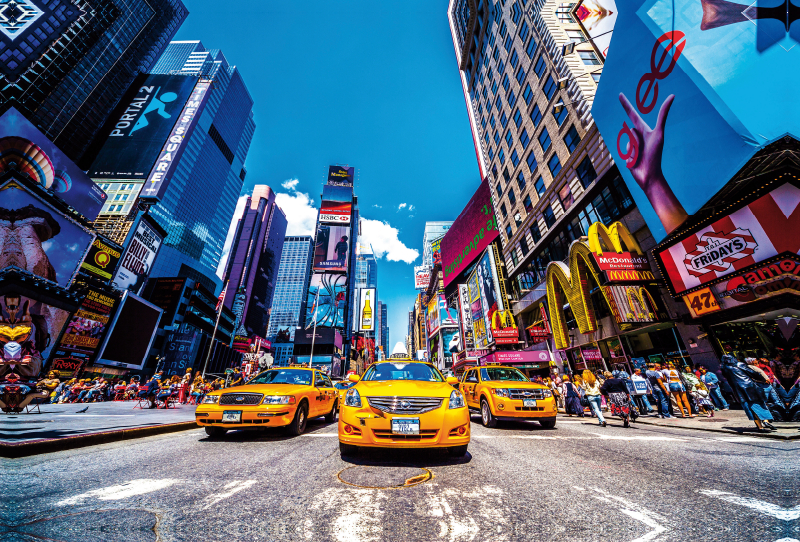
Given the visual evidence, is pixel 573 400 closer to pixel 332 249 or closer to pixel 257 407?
pixel 257 407

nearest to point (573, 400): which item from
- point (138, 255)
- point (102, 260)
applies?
point (102, 260)

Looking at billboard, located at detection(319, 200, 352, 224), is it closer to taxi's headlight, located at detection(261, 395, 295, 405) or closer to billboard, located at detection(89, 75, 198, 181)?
billboard, located at detection(89, 75, 198, 181)

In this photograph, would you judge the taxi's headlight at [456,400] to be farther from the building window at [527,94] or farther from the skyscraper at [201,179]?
the skyscraper at [201,179]

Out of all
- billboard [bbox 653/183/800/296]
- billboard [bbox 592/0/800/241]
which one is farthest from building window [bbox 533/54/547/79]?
billboard [bbox 653/183/800/296]

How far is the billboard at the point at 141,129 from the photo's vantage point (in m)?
64.4

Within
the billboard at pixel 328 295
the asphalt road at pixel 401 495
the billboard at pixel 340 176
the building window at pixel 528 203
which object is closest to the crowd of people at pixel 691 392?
the asphalt road at pixel 401 495

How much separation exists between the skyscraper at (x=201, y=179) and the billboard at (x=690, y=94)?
66196 millimetres

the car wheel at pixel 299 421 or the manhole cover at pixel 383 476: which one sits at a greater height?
the car wheel at pixel 299 421

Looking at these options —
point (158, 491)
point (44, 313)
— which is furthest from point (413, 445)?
point (44, 313)

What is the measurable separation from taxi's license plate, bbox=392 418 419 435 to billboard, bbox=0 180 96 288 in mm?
36701

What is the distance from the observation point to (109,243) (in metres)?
34.9

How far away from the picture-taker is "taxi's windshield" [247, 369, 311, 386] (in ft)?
24.4

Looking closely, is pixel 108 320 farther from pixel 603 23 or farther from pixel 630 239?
pixel 603 23

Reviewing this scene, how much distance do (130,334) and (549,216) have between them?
51.4 metres
